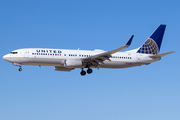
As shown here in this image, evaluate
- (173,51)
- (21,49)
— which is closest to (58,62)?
(21,49)

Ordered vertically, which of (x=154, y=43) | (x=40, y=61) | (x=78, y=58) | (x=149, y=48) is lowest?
(x=40, y=61)

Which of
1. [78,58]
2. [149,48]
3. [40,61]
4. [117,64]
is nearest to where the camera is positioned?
[40,61]

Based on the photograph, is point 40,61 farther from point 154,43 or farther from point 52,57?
point 154,43

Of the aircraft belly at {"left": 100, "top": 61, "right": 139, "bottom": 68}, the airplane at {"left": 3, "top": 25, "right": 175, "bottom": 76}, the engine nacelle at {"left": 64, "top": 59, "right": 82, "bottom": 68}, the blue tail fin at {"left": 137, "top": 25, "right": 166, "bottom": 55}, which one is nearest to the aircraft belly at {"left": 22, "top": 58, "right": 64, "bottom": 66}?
the airplane at {"left": 3, "top": 25, "right": 175, "bottom": 76}

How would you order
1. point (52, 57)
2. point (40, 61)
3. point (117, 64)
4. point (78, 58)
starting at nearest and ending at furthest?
1. point (40, 61)
2. point (52, 57)
3. point (78, 58)
4. point (117, 64)

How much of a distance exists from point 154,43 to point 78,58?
50.5 feet

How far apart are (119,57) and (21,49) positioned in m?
15.6

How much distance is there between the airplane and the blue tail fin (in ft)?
2.14

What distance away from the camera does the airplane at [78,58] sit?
47688mm

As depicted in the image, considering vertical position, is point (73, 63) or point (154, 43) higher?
point (154, 43)

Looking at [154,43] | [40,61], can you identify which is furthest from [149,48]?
[40,61]

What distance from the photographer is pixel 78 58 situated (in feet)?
163

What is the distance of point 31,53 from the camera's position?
47750 mm

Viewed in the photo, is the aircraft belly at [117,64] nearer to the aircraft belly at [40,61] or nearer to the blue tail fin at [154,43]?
the blue tail fin at [154,43]
